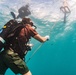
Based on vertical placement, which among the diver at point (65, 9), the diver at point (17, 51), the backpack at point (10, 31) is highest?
the backpack at point (10, 31)

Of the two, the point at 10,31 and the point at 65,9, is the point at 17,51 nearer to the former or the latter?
the point at 10,31

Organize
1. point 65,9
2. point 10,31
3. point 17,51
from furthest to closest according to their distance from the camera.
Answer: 1. point 65,9
2. point 17,51
3. point 10,31

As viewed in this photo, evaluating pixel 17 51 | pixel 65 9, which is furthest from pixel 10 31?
pixel 65 9

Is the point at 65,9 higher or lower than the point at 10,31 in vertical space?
lower

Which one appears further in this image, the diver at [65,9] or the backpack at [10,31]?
the diver at [65,9]

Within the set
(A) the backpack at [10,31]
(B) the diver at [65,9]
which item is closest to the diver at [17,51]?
(A) the backpack at [10,31]

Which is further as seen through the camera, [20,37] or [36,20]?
[36,20]

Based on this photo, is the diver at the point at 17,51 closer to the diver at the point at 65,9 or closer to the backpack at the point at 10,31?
the backpack at the point at 10,31

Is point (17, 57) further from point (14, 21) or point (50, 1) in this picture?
point (50, 1)

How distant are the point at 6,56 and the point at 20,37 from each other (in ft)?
2.11

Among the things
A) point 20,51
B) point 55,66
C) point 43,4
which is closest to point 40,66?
point 55,66

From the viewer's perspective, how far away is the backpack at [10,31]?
195 inches

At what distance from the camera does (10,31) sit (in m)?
5.03

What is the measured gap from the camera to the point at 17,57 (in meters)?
5.05
